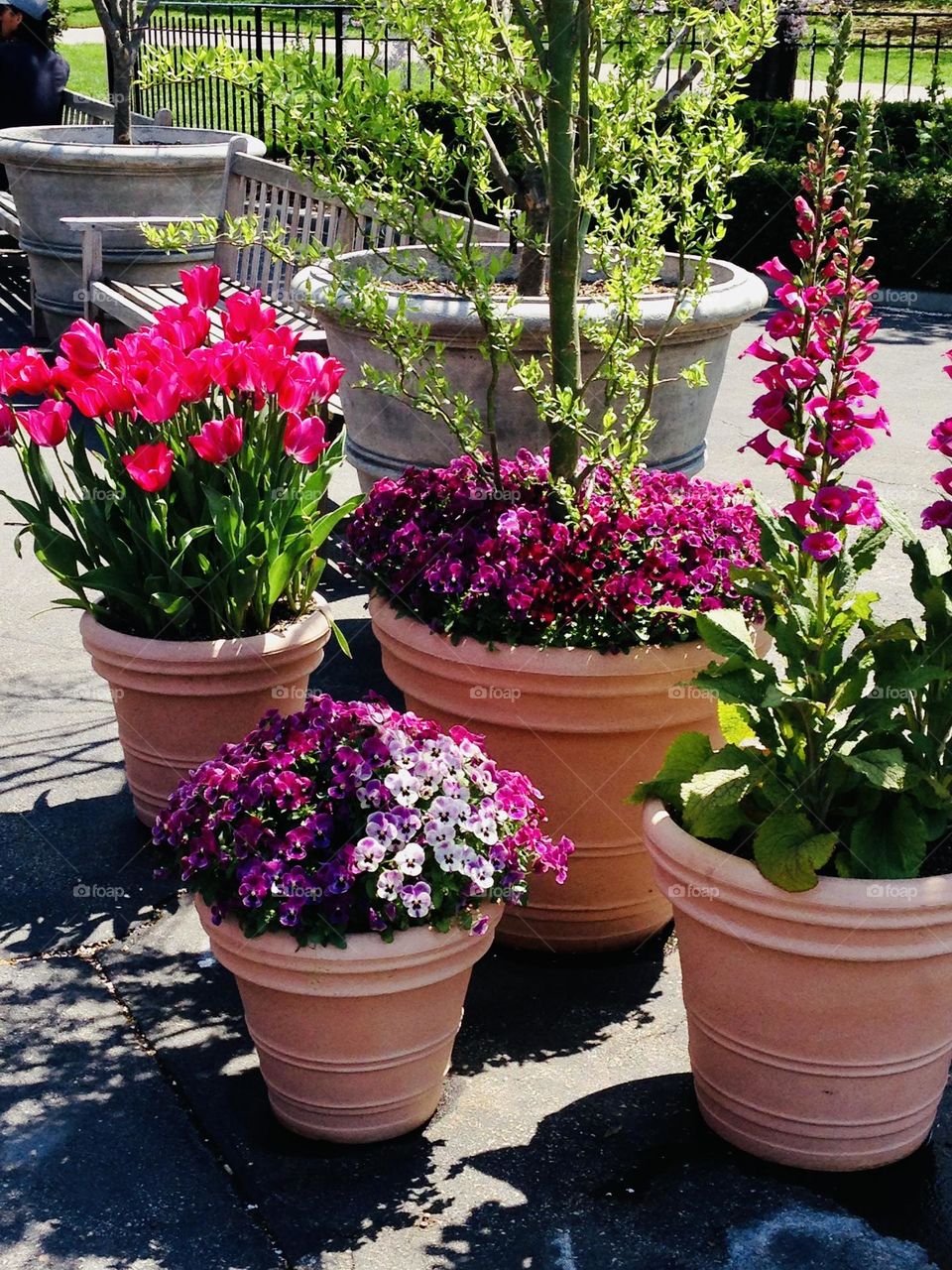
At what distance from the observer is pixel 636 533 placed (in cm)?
338

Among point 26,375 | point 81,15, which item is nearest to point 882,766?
point 26,375

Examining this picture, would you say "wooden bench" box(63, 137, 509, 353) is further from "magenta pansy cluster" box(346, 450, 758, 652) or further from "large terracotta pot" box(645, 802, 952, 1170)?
"large terracotta pot" box(645, 802, 952, 1170)

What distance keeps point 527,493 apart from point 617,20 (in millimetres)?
1146

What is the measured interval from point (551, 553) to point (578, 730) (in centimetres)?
39

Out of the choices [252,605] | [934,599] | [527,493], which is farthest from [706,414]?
[934,599]

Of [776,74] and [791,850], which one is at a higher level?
[776,74]

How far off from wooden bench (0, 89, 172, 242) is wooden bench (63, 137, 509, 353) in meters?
1.55

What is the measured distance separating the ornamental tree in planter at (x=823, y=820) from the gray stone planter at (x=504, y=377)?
5.57 feet

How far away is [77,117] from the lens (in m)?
11.8

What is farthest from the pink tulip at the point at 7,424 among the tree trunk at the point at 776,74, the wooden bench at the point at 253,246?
the tree trunk at the point at 776,74

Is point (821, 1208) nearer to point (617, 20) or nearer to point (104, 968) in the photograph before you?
point (104, 968)

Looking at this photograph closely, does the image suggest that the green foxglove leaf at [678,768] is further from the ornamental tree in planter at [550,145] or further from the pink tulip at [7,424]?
the pink tulip at [7,424]

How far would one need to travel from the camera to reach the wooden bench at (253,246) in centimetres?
667

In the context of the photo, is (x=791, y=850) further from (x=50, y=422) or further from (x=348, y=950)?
(x=50, y=422)
